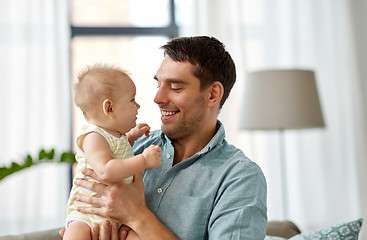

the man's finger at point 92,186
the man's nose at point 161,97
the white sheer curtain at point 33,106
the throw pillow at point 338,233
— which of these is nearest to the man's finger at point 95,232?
the man's finger at point 92,186

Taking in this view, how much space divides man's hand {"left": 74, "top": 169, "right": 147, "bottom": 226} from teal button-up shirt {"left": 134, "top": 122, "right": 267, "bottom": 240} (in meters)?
0.13

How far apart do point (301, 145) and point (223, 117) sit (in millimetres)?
695

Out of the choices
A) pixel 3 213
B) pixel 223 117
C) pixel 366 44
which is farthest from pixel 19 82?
pixel 366 44

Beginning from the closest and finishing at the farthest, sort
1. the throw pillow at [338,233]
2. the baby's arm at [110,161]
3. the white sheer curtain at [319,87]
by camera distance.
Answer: the baby's arm at [110,161] < the throw pillow at [338,233] < the white sheer curtain at [319,87]

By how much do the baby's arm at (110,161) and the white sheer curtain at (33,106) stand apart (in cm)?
227

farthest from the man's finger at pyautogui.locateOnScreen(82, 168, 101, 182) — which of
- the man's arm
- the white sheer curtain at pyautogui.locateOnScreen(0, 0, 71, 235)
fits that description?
the white sheer curtain at pyautogui.locateOnScreen(0, 0, 71, 235)

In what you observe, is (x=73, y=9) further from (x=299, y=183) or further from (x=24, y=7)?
(x=299, y=183)

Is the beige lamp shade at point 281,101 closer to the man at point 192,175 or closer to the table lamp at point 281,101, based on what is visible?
the table lamp at point 281,101

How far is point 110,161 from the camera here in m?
1.45

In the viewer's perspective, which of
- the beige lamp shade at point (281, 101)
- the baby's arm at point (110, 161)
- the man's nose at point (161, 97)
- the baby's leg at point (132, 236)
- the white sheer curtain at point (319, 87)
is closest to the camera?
the baby's arm at point (110, 161)

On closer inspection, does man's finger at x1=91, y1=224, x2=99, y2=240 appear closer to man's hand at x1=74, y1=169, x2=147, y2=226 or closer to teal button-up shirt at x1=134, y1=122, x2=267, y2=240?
man's hand at x1=74, y1=169, x2=147, y2=226

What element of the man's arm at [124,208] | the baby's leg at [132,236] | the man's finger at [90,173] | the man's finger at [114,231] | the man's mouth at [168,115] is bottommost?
the baby's leg at [132,236]

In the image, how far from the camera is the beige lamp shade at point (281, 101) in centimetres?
319

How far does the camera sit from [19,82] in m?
3.65
